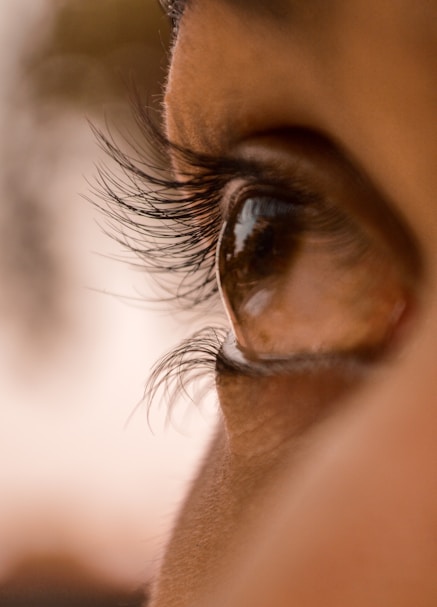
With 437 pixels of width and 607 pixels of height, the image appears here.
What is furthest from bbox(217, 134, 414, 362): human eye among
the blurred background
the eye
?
the blurred background

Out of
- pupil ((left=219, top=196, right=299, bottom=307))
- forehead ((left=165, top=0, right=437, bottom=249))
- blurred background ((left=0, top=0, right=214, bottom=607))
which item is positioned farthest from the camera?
blurred background ((left=0, top=0, right=214, bottom=607))

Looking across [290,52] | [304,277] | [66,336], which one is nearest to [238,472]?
[304,277]

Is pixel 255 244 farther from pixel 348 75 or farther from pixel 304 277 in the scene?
pixel 348 75

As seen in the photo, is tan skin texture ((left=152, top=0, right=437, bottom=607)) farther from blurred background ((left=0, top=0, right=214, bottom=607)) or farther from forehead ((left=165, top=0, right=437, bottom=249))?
blurred background ((left=0, top=0, right=214, bottom=607))

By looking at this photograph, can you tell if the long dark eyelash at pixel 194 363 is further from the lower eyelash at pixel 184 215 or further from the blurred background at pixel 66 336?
the blurred background at pixel 66 336

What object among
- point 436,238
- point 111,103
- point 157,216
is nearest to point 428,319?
point 436,238
